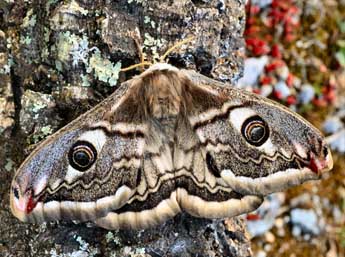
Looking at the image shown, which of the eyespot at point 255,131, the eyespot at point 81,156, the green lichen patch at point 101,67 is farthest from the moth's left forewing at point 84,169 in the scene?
the eyespot at point 255,131

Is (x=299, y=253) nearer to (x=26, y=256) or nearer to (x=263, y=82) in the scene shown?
(x=263, y=82)

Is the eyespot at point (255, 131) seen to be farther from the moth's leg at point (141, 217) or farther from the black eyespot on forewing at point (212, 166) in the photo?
the moth's leg at point (141, 217)

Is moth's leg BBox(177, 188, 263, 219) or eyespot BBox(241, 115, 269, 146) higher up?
eyespot BBox(241, 115, 269, 146)

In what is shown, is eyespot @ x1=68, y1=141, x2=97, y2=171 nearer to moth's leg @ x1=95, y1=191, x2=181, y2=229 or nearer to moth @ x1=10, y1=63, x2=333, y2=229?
moth @ x1=10, y1=63, x2=333, y2=229

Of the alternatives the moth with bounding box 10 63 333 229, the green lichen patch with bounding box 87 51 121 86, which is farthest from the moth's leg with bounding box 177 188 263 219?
the green lichen patch with bounding box 87 51 121 86

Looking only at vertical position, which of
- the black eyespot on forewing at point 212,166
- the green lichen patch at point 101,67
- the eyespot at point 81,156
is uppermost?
the green lichen patch at point 101,67

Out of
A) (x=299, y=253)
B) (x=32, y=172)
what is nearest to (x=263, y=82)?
(x=299, y=253)

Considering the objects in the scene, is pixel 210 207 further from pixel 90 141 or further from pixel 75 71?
pixel 75 71
